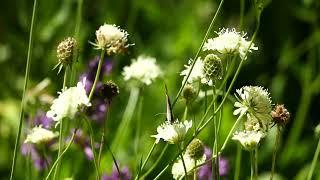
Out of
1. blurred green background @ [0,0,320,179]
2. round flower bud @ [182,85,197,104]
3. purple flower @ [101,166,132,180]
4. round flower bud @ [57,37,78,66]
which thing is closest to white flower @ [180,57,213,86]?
round flower bud @ [182,85,197,104]

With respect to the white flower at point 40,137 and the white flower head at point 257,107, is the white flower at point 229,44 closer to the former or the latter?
the white flower head at point 257,107

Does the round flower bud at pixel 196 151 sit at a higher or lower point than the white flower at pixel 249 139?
higher

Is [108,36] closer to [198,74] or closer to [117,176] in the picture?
[198,74]

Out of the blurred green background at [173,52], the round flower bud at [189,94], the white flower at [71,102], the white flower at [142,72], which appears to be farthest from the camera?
the blurred green background at [173,52]

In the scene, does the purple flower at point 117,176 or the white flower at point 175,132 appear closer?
the white flower at point 175,132

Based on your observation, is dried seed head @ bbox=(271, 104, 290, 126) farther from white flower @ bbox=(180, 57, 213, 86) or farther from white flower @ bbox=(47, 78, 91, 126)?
white flower @ bbox=(47, 78, 91, 126)

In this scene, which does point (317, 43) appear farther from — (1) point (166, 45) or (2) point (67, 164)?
(2) point (67, 164)

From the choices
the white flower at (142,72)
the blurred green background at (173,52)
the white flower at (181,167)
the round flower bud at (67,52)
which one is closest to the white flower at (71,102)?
the round flower bud at (67,52)
